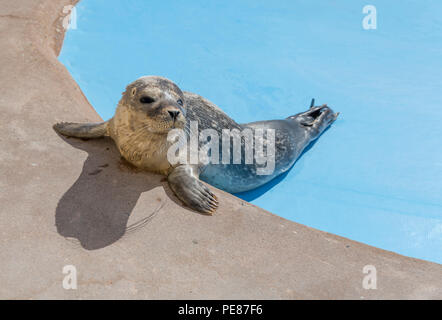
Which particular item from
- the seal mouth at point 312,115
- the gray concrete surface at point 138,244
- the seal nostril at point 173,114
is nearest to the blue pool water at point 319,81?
the seal mouth at point 312,115

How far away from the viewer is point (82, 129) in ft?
15.0

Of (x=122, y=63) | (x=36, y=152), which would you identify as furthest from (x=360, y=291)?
(x=122, y=63)

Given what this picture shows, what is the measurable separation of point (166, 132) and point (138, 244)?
0.95 metres

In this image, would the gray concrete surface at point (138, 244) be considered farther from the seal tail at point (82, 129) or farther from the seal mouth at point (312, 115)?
the seal mouth at point (312, 115)

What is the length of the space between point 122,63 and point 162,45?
2.99 ft

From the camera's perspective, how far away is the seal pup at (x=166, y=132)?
3.74 metres

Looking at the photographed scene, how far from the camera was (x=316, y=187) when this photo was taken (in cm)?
564

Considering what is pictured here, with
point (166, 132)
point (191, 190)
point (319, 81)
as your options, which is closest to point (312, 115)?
point (319, 81)

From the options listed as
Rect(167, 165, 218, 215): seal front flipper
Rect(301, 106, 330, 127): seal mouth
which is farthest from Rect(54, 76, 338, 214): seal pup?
Rect(301, 106, 330, 127): seal mouth

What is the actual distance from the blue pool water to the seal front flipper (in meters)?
1.35

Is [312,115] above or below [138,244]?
above

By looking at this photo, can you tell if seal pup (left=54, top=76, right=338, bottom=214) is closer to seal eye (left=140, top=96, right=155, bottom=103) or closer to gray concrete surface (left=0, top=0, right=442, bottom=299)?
seal eye (left=140, top=96, right=155, bottom=103)

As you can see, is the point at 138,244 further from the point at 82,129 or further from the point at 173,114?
the point at 82,129

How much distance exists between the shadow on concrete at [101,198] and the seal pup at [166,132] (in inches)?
5.2
